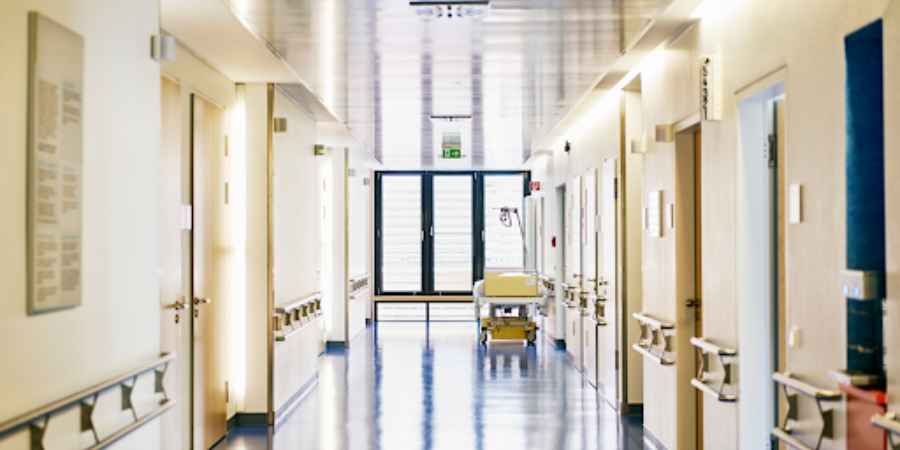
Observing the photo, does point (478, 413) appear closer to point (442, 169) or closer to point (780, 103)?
point (780, 103)

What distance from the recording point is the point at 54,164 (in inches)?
133

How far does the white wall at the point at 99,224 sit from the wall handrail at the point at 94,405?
0.05 m

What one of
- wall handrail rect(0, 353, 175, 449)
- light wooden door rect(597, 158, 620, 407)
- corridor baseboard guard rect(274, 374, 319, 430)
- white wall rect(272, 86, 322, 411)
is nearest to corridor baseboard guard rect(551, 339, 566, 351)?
light wooden door rect(597, 158, 620, 407)

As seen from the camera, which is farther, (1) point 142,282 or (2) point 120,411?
(1) point 142,282

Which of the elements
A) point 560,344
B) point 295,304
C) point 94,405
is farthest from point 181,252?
point 560,344

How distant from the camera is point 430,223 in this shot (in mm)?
19844

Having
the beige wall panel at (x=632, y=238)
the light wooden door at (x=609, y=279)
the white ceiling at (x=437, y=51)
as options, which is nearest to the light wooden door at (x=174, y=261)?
the white ceiling at (x=437, y=51)

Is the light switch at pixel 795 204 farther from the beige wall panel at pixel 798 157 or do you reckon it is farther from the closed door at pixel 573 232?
the closed door at pixel 573 232

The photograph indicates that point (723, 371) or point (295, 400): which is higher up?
point (723, 371)

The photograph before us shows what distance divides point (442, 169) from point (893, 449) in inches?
655

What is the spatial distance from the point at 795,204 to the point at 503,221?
15.6 metres

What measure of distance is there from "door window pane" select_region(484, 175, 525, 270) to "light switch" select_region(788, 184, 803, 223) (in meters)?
15.3

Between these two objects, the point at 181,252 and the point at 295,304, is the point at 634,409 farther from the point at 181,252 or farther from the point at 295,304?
the point at 181,252

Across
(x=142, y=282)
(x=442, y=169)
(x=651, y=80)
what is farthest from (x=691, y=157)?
(x=442, y=169)
